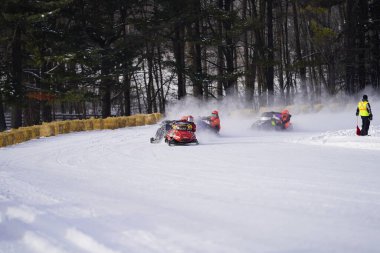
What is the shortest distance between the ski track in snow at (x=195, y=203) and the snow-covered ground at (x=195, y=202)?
0.06 feet

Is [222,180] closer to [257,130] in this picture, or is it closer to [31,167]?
[31,167]

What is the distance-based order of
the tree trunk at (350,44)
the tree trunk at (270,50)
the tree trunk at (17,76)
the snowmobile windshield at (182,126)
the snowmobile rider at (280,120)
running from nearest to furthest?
the snowmobile windshield at (182,126) → the snowmobile rider at (280,120) → the tree trunk at (17,76) → the tree trunk at (350,44) → the tree trunk at (270,50)

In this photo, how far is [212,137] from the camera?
22.4 m

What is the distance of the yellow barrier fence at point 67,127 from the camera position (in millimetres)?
22355

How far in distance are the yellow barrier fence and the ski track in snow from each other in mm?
7431

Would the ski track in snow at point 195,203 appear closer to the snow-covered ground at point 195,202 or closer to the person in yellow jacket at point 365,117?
the snow-covered ground at point 195,202

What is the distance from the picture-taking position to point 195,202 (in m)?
8.17

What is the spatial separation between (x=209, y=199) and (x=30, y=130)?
18397 mm

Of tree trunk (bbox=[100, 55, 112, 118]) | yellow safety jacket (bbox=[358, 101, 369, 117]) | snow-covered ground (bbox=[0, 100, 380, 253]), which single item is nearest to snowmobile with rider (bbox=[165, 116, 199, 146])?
snow-covered ground (bbox=[0, 100, 380, 253])

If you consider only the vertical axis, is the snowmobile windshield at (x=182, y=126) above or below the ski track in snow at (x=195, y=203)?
above

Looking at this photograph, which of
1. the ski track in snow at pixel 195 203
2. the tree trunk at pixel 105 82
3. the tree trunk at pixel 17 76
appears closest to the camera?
the ski track in snow at pixel 195 203

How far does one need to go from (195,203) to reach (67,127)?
2147 centimetres

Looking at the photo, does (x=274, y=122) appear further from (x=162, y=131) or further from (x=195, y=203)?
(x=195, y=203)

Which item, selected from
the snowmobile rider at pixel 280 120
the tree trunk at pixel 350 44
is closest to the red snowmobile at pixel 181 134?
the snowmobile rider at pixel 280 120
